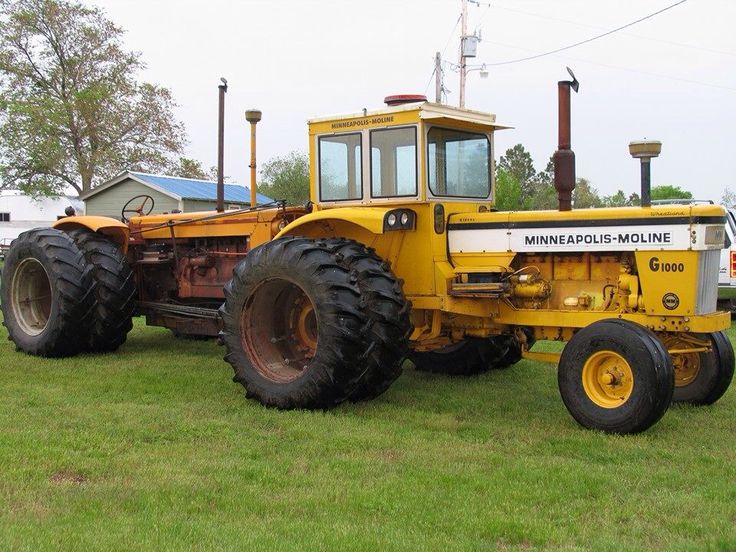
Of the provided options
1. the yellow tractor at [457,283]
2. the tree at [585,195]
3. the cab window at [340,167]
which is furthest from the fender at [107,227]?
the tree at [585,195]

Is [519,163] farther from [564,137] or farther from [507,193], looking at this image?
[564,137]

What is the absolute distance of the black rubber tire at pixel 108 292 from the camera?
30.8 ft

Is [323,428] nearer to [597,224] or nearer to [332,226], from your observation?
[332,226]

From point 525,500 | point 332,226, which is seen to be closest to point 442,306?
point 332,226

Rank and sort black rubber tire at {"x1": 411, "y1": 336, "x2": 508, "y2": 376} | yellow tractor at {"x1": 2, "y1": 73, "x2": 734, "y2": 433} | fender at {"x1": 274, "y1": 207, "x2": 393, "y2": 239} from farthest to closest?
black rubber tire at {"x1": 411, "y1": 336, "x2": 508, "y2": 376} < fender at {"x1": 274, "y1": 207, "x2": 393, "y2": 239} < yellow tractor at {"x1": 2, "y1": 73, "x2": 734, "y2": 433}

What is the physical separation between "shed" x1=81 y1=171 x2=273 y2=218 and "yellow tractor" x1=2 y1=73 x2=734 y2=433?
→ 20.1 m

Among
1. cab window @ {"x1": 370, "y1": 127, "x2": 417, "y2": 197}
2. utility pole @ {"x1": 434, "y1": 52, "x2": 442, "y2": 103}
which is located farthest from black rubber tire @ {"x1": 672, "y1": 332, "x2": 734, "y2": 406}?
utility pole @ {"x1": 434, "y1": 52, "x2": 442, "y2": 103}

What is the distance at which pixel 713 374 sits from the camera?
696 cm

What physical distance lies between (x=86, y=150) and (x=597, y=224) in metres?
33.3

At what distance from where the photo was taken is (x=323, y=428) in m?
6.24

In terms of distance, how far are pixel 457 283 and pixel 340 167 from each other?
153 cm

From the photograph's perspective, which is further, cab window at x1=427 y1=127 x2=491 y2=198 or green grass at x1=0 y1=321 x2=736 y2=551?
cab window at x1=427 y1=127 x2=491 y2=198

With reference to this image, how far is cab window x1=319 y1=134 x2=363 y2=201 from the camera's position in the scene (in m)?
7.54

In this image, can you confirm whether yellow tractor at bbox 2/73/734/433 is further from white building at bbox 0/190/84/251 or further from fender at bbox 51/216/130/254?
white building at bbox 0/190/84/251
